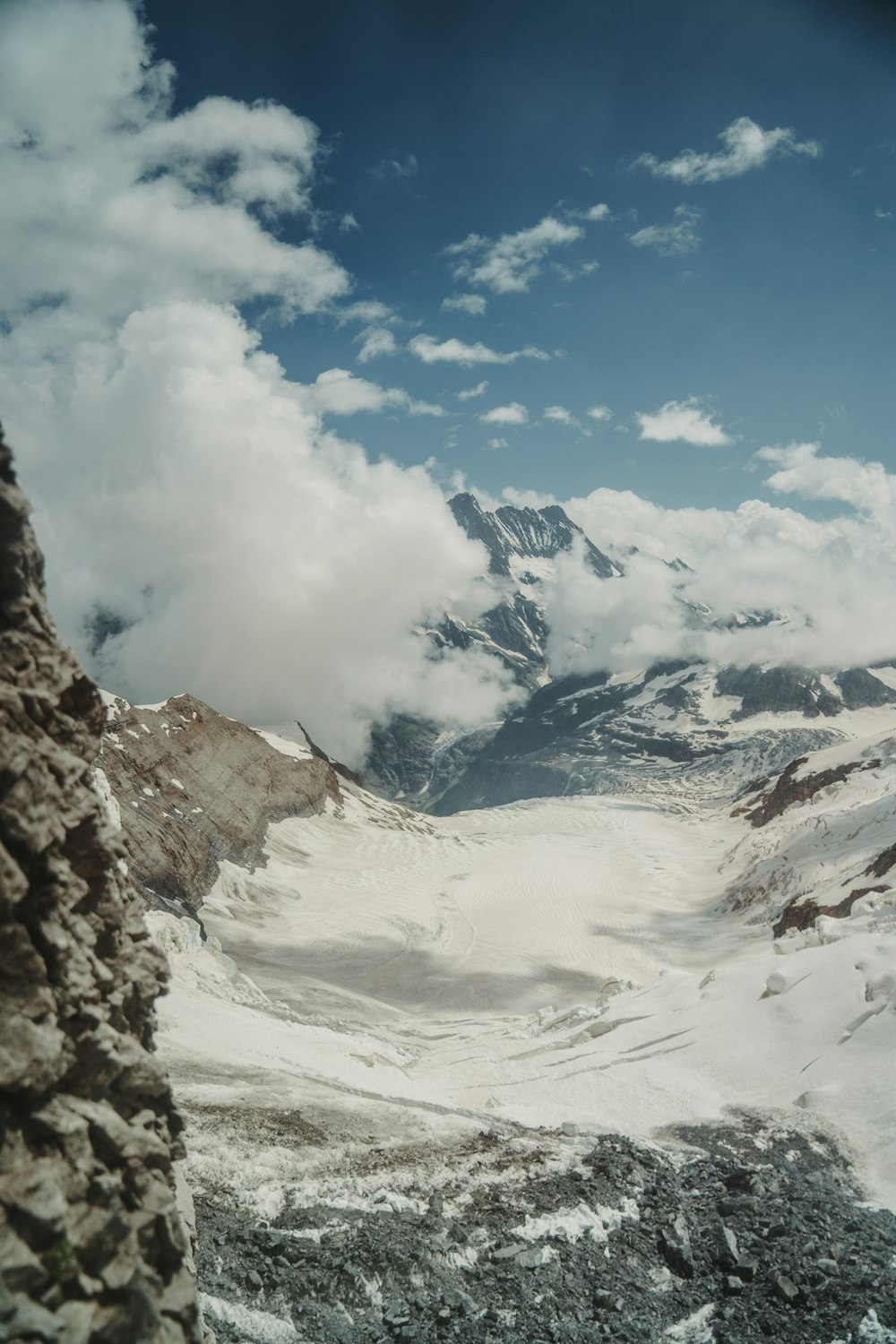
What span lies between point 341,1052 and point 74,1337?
14104 mm

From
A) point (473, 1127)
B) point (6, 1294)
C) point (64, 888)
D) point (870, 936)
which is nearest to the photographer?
point (6, 1294)

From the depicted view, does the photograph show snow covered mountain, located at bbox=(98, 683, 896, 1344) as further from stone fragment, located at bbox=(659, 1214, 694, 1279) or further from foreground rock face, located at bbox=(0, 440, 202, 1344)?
foreground rock face, located at bbox=(0, 440, 202, 1344)

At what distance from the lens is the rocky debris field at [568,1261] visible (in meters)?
6.88

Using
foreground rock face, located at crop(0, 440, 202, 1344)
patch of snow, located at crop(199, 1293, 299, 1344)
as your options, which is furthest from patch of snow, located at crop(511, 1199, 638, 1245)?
foreground rock face, located at crop(0, 440, 202, 1344)

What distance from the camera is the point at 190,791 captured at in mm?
44219

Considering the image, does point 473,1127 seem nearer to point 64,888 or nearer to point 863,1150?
point 863,1150

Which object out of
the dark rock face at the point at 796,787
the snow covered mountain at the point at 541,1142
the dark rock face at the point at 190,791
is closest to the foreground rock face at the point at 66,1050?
the snow covered mountain at the point at 541,1142

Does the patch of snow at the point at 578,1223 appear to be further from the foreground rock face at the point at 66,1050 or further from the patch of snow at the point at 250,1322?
the foreground rock face at the point at 66,1050

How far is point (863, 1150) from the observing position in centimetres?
1027

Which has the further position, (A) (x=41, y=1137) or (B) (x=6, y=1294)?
(A) (x=41, y=1137)

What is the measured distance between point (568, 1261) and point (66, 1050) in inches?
231

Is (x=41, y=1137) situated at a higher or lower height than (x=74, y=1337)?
higher

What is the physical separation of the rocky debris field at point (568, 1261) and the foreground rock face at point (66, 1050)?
7.90 feet

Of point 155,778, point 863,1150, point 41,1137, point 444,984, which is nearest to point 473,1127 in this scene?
point 863,1150
